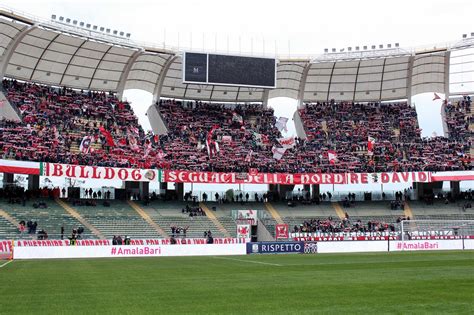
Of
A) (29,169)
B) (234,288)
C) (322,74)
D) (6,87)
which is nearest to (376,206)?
(322,74)

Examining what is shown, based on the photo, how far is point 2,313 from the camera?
1296 cm

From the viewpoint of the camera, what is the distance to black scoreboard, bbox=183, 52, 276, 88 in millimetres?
63375

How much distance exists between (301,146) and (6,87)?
3178 centimetres

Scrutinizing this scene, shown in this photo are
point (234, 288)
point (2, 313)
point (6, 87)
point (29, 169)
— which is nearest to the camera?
point (2, 313)

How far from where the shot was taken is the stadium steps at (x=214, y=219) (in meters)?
58.2

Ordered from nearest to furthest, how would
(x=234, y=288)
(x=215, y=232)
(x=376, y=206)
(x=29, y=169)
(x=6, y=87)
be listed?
1. (x=234, y=288)
2. (x=29, y=169)
3. (x=215, y=232)
4. (x=6, y=87)
5. (x=376, y=206)

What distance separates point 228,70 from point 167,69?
7510mm

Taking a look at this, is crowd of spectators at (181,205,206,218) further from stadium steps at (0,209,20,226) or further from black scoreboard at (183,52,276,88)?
stadium steps at (0,209,20,226)

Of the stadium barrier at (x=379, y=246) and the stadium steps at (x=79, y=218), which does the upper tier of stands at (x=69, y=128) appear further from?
the stadium barrier at (x=379, y=246)

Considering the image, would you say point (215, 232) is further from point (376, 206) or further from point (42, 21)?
point (42, 21)

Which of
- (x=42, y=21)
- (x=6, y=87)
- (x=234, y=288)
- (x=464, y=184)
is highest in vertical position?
(x=42, y=21)

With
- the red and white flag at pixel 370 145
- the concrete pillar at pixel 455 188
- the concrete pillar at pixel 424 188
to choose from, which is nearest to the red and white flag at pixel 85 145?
the red and white flag at pixel 370 145

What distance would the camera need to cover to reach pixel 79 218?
2128 inches

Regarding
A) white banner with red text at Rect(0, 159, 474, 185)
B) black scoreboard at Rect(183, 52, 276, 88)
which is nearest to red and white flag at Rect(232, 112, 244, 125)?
black scoreboard at Rect(183, 52, 276, 88)
